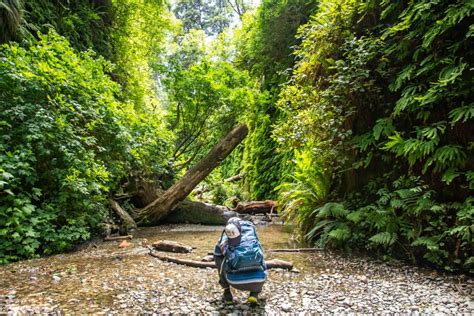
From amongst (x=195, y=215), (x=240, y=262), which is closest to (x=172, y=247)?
(x=240, y=262)

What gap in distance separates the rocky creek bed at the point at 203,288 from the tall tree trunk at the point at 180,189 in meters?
4.12

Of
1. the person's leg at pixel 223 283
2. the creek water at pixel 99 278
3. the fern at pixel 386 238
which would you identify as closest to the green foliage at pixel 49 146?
the creek water at pixel 99 278

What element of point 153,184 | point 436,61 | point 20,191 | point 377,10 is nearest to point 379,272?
point 436,61

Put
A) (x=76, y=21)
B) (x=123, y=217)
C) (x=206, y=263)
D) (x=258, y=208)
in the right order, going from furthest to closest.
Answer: (x=258, y=208), (x=76, y=21), (x=123, y=217), (x=206, y=263)

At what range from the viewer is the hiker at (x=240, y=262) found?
2781 mm

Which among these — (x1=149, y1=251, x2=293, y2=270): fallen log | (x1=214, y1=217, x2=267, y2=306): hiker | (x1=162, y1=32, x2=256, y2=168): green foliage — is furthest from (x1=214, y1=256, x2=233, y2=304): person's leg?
(x1=162, y1=32, x2=256, y2=168): green foliage

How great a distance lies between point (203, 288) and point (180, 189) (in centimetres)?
604

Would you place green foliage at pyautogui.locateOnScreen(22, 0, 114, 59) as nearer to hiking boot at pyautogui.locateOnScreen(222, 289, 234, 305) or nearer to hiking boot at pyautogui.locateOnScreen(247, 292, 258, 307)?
hiking boot at pyautogui.locateOnScreen(222, 289, 234, 305)

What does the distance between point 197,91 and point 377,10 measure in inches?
228

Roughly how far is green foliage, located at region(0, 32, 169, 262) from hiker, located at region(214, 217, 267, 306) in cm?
331

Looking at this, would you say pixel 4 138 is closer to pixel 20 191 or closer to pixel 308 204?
pixel 20 191

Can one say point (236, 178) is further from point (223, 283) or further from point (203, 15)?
point (203, 15)

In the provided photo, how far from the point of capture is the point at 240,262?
9.12 feet

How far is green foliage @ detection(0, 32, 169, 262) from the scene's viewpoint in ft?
15.0
